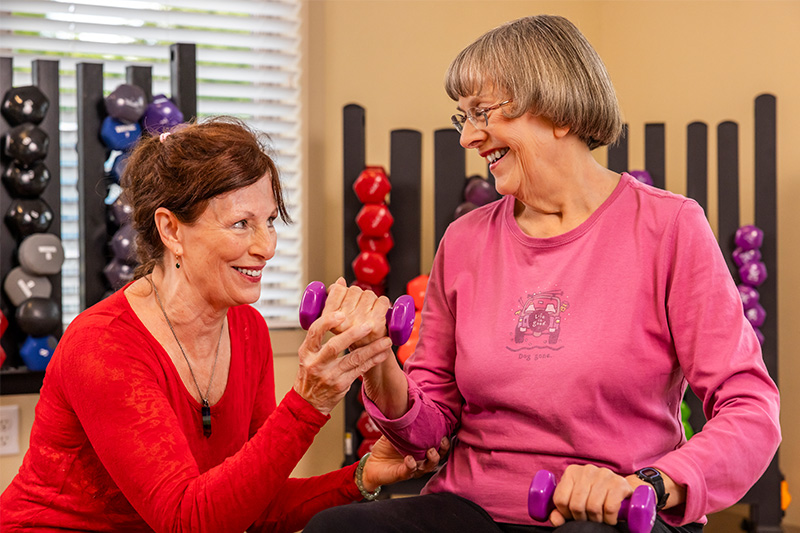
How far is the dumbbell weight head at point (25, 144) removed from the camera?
2.34 meters

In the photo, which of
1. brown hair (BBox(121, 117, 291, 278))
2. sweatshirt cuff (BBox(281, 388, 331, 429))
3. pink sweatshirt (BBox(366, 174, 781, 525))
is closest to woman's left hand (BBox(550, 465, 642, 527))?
pink sweatshirt (BBox(366, 174, 781, 525))

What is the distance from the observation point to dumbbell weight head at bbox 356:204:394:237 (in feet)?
9.12

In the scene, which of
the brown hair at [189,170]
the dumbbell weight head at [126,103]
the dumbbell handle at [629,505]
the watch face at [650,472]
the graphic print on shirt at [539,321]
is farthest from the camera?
the dumbbell weight head at [126,103]

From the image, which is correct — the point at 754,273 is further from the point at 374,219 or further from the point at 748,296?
the point at 374,219

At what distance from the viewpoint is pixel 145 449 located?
1.21 metres

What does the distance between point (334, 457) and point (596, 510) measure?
2320 millimetres

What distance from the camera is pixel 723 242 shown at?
2.89 meters

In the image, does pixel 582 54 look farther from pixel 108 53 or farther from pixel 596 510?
pixel 108 53

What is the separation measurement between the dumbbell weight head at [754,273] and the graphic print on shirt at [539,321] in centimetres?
179

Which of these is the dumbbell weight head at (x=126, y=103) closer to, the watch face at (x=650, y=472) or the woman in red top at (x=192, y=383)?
the woman in red top at (x=192, y=383)

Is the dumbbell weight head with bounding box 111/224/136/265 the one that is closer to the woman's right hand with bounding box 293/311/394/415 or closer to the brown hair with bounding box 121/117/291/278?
the brown hair with bounding box 121/117/291/278

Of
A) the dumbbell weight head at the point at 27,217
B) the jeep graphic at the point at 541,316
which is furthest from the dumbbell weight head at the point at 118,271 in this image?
the jeep graphic at the point at 541,316

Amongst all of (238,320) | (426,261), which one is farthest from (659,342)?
(426,261)

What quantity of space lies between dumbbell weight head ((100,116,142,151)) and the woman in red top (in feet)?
3.34
